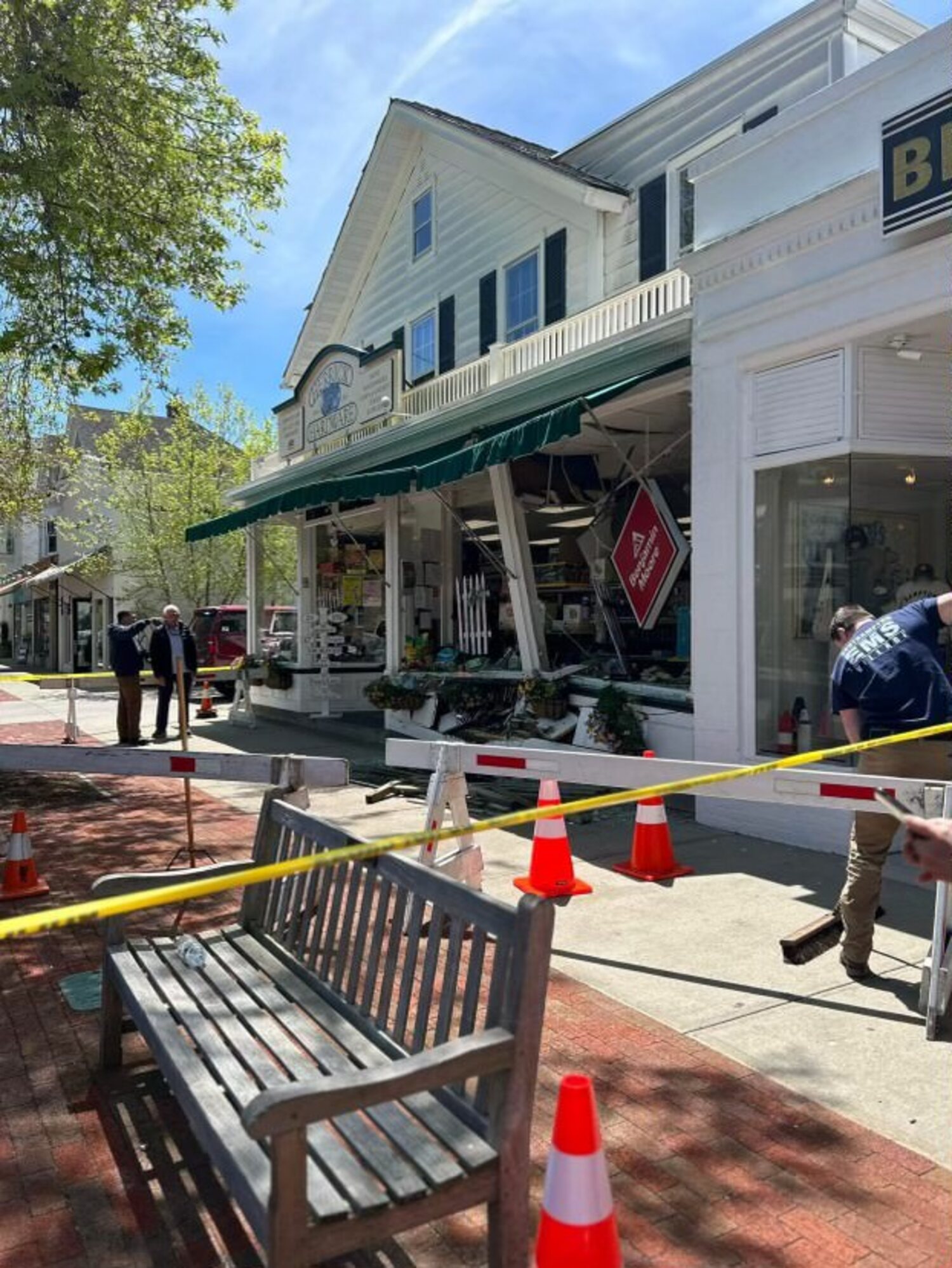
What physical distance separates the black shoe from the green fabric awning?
5.34 meters

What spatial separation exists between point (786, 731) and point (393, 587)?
7564 mm

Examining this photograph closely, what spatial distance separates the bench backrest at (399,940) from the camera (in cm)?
236

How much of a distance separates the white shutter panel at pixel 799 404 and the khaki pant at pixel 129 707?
360 inches

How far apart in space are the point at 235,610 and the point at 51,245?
13536mm

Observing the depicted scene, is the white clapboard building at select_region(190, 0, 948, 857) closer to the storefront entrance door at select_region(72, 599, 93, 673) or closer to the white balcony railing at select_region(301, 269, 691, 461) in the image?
the white balcony railing at select_region(301, 269, 691, 461)

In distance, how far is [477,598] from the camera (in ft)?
47.8

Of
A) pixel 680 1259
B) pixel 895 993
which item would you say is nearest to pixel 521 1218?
pixel 680 1259

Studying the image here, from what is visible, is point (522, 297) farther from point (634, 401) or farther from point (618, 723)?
point (618, 723)

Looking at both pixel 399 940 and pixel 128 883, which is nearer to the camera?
pixel 399 940

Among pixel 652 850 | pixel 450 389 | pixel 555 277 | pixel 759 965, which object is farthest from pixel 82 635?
pixel 759 965

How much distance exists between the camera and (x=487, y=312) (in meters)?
14.8

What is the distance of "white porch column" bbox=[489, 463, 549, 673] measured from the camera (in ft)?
36.7

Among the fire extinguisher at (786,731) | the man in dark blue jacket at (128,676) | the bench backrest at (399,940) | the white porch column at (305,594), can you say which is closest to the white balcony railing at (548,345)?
the white porch column at (305,594)

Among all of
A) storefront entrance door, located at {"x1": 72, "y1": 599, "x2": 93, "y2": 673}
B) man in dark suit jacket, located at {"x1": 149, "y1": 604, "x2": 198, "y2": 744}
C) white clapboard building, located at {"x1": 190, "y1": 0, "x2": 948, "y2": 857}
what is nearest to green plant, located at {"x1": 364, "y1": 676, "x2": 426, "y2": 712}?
white clapboard building, located at {"x1": 190, "y1": 0, "x2": 948, "y2": 857}
